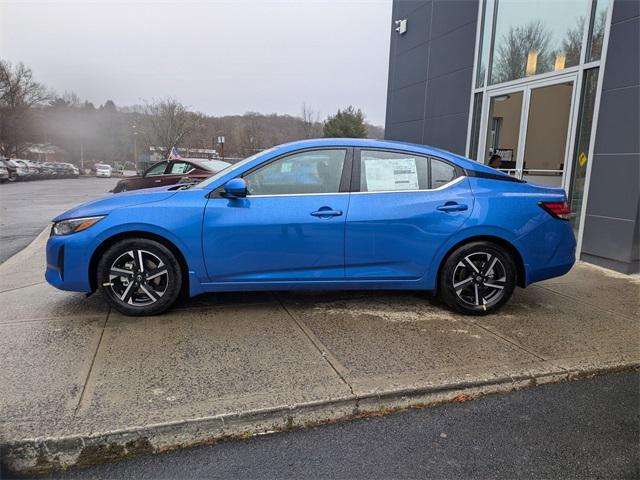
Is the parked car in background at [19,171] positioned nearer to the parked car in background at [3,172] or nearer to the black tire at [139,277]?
the parked car in background at [3,172]

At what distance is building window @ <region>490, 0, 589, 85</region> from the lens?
21.8ft

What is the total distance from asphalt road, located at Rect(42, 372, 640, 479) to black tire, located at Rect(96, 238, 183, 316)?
175 centimetres

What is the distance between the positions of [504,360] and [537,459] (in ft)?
3.29

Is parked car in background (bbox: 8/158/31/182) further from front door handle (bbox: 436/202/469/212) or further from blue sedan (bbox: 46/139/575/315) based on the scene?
front door handle (bbox: 436/202/469/212)

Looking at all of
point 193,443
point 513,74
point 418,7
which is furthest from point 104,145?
point 193,443

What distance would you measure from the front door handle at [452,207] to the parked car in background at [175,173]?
7.52 meters

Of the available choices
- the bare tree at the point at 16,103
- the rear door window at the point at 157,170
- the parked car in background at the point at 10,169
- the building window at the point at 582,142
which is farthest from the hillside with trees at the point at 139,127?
the building window at the point at 582,142

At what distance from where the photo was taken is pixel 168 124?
4953 cm

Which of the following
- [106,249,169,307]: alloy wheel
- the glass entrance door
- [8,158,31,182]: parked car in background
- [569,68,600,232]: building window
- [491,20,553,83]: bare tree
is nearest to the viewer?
[106,249,169,307]: alloy wheel

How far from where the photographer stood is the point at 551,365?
3.23 m

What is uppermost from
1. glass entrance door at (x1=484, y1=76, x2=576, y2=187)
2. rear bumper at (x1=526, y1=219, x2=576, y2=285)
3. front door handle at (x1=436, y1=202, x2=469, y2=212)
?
glass entrance door at (x1=484, y1=76, x2=576, y2=187)

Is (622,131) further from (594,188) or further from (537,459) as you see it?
(537,459)

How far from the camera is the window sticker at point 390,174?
4.04 meters

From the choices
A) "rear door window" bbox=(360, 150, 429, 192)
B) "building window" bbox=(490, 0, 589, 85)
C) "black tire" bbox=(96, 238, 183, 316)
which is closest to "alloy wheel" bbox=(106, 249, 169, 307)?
"black tire" bbox=(96, 238, 183, 316)
